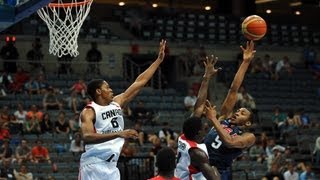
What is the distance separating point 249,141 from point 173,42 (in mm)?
19434

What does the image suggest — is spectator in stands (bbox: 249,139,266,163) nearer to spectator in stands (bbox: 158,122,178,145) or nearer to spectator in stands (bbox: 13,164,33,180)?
spectator in stands (bbox: 158,122,178,145)

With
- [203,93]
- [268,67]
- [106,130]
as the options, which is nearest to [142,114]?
[268,67]

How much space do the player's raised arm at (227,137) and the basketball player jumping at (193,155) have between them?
0.21m

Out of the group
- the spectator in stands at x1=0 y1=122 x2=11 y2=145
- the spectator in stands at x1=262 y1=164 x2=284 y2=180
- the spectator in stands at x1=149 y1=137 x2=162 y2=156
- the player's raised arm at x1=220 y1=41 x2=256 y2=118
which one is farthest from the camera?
the spectator in stands at x1=0 y1=122 x2=11 y2=145

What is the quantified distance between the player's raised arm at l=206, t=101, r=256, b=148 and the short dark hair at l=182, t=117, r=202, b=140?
0.25 m

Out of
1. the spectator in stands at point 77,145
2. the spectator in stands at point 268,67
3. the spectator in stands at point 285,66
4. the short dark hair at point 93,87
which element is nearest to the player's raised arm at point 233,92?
the short dark hair at point 93,87

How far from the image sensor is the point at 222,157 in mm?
8484

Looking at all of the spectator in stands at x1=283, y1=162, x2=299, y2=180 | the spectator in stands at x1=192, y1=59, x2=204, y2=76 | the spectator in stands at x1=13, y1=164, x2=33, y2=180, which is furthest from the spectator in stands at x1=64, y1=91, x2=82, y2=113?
the spectator in stands at x1=283, y1=162, x2=299, y2=180

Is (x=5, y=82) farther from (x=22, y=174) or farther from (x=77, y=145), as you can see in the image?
(x=22, y=174)

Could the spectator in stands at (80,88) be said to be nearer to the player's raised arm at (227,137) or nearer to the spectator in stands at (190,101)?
the spectator in stands at (190,101)

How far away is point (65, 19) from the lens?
1282cm

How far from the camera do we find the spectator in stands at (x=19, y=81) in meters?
22.2

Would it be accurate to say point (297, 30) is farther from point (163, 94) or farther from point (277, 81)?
point (163, 94)

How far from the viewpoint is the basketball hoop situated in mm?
12656
